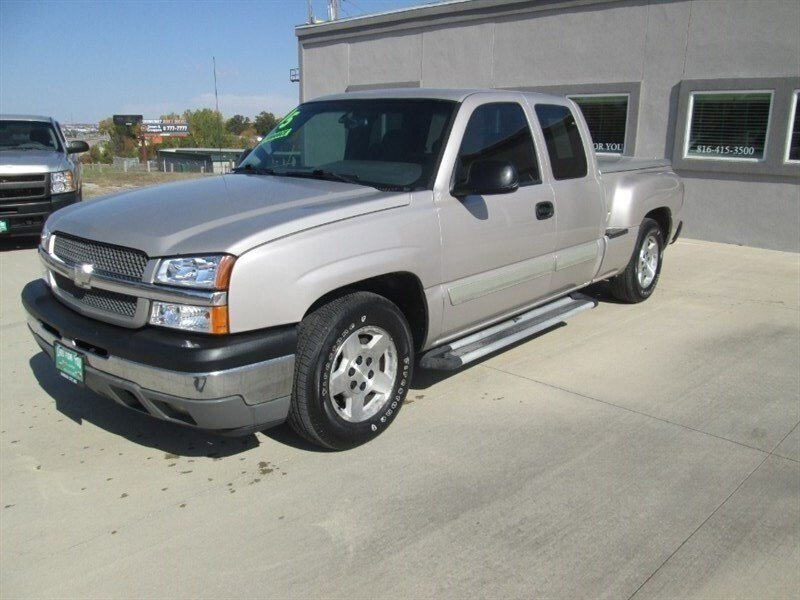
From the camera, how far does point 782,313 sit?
6871 mm

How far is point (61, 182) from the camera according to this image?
9.44 m

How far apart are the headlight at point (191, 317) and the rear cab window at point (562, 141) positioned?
2.95m

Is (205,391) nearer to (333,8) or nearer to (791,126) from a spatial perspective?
(791,126)

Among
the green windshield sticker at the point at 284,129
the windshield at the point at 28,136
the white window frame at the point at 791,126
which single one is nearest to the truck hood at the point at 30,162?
the windshield at the point at 28,136

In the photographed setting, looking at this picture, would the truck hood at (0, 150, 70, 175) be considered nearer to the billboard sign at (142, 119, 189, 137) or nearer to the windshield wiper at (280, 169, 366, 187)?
the windshield wiper at (280, 169, 366, 187)

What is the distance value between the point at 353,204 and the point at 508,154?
1.51 m

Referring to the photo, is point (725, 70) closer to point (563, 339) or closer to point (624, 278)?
point (624, 278)

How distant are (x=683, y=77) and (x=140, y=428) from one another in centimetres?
994

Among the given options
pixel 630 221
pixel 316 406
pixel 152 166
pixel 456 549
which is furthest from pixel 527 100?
pixel 152 166

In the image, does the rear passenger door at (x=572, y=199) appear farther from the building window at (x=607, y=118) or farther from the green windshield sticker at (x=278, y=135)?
the building window at (x=607, y=118)

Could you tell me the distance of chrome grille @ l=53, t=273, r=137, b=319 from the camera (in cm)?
335

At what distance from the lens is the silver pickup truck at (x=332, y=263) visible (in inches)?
125

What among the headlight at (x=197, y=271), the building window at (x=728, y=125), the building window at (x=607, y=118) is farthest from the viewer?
the building window at (x=607, y=118)

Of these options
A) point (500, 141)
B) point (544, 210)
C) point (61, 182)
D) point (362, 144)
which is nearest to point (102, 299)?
point (362, 144)
